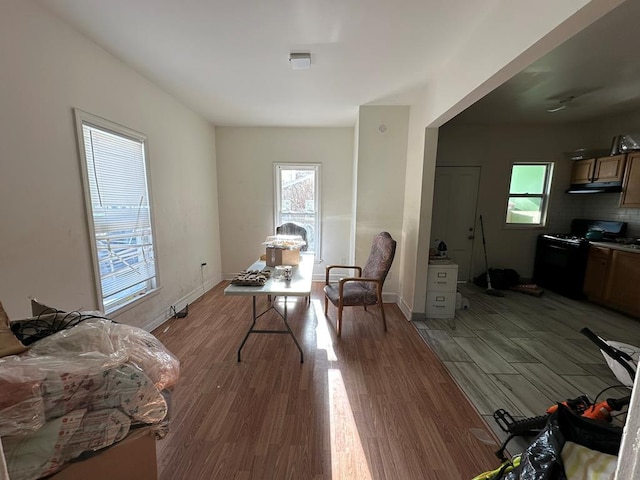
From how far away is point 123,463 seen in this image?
1.04 m

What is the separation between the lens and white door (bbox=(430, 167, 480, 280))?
14.9 feet

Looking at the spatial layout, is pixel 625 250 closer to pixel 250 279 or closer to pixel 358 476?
pixel 358 476

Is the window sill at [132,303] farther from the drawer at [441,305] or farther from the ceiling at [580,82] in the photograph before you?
the ceiling at [580,82]

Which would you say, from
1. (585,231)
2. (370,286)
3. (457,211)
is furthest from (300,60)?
(585,231)

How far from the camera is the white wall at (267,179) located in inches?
174

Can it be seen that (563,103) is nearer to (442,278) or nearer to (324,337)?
(442,278)

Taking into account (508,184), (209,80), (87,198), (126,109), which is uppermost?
(209,80)

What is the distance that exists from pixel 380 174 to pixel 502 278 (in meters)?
2.86

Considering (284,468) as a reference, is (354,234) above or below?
above

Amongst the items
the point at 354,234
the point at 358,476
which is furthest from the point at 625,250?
the point at 358,476

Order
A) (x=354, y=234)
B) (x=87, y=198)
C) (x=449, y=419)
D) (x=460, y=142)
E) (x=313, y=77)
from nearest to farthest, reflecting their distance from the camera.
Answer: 1. (x=449, y=419)
2. (x=87, y=198)
3. (x=313, y=77)
4. (x=354, y=234)
5. (x=460, y=142)

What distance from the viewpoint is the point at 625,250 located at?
3.24m

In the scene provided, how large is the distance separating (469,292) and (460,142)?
2.62 m

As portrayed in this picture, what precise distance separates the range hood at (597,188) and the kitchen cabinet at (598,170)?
0.15 ft
